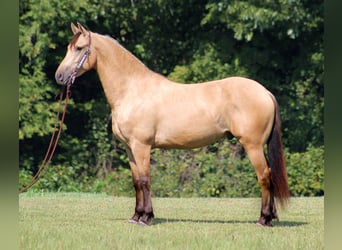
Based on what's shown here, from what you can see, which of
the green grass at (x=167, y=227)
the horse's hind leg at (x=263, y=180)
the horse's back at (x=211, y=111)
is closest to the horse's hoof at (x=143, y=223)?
the green grass at (x=167, y=227)

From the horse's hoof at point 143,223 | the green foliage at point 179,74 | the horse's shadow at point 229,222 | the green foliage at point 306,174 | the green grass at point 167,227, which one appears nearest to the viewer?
the green grass at point 167,227

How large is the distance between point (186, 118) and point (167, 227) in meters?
1.20

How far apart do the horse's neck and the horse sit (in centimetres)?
Answer: 1

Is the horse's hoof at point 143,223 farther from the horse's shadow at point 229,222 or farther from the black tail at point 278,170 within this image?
the black tail at point 278,170

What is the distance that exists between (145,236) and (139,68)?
224cm

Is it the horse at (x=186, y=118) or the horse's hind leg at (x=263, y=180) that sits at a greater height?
the horse at (x=186, y=118)

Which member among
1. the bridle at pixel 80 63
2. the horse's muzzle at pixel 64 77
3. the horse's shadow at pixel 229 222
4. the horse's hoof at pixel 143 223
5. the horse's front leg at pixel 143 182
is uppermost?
the bridle at pixel 80 63

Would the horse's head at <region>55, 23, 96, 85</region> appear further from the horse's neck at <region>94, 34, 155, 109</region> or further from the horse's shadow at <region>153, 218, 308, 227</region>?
the horse's shadow at <region>153, 218, 308, 227</region>

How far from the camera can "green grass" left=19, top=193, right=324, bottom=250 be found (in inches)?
218

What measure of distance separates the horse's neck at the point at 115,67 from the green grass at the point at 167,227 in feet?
4.94

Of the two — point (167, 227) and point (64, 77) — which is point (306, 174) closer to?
point (167, 227)

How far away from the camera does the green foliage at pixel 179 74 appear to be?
47.1 feet

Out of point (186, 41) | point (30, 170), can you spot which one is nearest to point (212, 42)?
point (186, 41)
